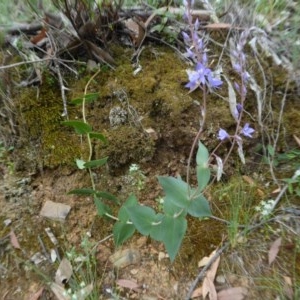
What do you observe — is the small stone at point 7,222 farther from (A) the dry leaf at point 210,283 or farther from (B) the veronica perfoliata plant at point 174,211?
(A) the dry leaf at point 210,283

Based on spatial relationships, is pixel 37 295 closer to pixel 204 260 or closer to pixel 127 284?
pixel 127 284

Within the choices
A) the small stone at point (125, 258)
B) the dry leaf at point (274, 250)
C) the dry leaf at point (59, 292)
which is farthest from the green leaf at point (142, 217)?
the dry leaf at point (274, 250)

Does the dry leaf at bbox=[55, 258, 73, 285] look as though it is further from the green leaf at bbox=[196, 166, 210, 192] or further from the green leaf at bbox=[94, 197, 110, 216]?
the green leaf at bbox=[196, 166, 210, 192]

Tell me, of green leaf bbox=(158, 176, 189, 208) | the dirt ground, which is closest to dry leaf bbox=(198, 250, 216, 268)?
the dirt ground

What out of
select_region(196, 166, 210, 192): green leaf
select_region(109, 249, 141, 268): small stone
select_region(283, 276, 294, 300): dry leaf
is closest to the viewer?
select_region(196, 166, 210, 192): green leaf

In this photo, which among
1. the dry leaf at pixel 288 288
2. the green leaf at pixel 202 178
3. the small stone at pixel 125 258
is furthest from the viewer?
the small stone at pixel 125 258

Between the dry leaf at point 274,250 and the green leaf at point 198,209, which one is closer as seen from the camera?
the green leaf at point 198,209

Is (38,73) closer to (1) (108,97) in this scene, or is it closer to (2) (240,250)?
(1) (108,97)
